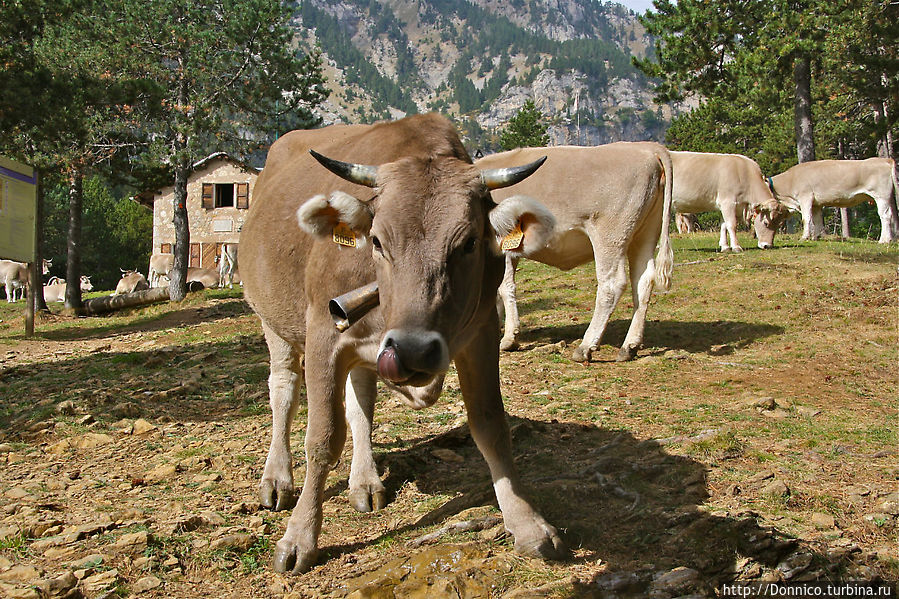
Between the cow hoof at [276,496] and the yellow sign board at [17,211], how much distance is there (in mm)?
12129

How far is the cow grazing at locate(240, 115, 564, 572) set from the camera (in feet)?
11.3

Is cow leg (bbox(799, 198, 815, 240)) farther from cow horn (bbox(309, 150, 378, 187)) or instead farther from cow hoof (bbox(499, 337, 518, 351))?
cow horn (bbox(309, 150, 378, 187))

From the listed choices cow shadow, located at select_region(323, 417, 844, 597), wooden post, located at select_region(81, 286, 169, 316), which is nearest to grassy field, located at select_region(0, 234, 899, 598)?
cow shadow, located at select_region(323, 417, 844, 597)

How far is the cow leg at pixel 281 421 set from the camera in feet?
16.1

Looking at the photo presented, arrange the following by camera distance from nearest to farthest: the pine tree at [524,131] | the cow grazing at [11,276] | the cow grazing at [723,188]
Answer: the cow grazing at [723,188] < the cow grazing at [11,276] < the pine tree at [524,131]

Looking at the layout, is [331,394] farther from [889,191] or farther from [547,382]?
[889,191]

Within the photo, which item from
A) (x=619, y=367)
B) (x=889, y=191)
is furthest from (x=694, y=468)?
(x=889, y=191)

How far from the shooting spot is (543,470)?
504cm

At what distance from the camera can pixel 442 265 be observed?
3.48 metres

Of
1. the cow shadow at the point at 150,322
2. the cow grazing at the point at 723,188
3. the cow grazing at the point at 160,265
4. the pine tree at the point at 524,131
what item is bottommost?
the cow shadow at the point at 150,322

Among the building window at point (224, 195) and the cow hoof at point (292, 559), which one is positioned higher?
the building window at point (224, 195)

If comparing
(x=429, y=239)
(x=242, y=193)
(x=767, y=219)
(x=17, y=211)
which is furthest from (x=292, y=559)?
(x=242, y=193)

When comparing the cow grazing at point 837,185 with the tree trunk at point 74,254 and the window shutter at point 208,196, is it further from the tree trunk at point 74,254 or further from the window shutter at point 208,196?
the window shutter at point 208,196

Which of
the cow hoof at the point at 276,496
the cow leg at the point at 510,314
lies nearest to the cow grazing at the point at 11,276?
the cow leg at the point at 510,314
